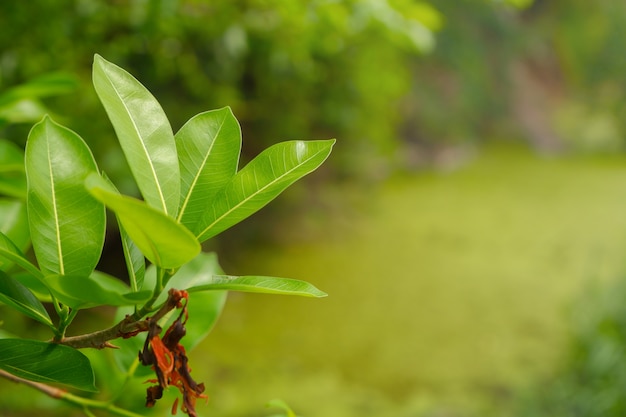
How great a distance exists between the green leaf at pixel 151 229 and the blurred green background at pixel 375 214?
0.22 m

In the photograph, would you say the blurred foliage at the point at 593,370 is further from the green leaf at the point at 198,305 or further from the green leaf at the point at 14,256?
the green leaf at the point at 14,256

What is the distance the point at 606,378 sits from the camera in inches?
64.3

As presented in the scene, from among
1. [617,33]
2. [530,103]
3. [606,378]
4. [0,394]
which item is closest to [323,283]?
[606,378]

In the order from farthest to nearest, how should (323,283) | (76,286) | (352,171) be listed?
(352,171)
(323,283)
(76,286)

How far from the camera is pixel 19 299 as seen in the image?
226 mm

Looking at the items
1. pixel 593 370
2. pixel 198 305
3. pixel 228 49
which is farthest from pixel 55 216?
pixel 593 370

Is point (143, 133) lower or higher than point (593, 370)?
lower

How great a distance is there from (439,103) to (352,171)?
1.13m

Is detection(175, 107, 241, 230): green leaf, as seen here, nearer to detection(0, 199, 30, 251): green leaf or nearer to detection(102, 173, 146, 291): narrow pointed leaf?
detection(102, 173, 146, 291): narrow pointed leaf

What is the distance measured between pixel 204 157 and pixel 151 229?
62mm

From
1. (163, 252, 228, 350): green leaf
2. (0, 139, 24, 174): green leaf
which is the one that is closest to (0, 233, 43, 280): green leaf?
(163, 252, 228, 350): green leaf

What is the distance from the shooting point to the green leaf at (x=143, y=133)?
0.65 ft

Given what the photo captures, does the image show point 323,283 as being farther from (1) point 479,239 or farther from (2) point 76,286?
(2) point 76,286

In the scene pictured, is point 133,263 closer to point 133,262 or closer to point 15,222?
point 133,262
